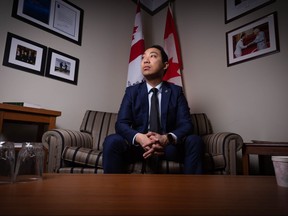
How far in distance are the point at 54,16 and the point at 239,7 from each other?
1892mm

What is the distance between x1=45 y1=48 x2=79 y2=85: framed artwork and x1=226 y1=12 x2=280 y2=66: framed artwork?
5.31 ft

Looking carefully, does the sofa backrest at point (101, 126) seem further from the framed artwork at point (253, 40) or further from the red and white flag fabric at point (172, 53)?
the framed artwork at point (253, 40)

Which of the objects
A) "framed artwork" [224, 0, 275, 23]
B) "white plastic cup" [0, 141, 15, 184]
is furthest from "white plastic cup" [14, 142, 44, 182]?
"framed artwork" [224, 0, 275, 23]

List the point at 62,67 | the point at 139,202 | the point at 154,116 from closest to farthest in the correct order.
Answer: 1. the point at 139,202
2. the point at 154,116
3. the point at 62,67

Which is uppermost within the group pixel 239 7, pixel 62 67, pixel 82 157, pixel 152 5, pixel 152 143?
pixel 152 5

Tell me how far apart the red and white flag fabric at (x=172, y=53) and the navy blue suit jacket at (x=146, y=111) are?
0.82 m

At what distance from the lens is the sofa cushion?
4.05 feet

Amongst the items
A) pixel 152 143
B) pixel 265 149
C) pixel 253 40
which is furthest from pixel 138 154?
pixel 253 40

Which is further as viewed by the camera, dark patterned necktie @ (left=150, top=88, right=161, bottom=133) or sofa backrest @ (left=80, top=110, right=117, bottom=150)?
sofa backrest @ (left=80, top=110, right=117, bottom=150)

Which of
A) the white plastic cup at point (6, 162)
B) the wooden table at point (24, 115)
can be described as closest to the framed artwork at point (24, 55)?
the wooden table at point (24, 115)

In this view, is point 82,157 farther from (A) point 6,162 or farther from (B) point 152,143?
(A) point 6,162

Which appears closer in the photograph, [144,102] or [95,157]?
[95,157]

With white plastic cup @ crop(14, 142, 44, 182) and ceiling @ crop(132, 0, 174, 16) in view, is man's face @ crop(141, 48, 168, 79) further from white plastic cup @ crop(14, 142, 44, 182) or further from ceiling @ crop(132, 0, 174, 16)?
ceiling @ crop(132, 0, 174, 16)

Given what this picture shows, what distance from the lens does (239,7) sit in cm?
204
